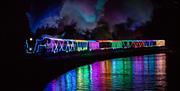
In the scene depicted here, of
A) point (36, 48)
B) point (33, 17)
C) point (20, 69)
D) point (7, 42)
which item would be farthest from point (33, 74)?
point (33, 17)

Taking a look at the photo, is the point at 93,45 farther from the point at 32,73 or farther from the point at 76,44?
the point at 32,73

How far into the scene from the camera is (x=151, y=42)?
73625 mm

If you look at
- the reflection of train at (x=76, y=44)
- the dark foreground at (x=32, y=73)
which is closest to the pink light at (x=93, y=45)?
the reflection of train at (x=76, y=44)

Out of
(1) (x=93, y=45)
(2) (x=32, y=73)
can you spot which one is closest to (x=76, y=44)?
(1) (x=93, y=45)

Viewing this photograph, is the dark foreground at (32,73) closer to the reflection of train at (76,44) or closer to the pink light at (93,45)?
the reflection of train at (76,44)

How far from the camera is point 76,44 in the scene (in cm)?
4778

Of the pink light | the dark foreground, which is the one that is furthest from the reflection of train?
the dark foreground

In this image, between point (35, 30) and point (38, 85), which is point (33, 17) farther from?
point (38, 85)

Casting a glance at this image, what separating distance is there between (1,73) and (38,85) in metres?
1.51

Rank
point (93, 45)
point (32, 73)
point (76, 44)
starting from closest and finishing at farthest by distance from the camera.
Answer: point (32, 73), point (76, 44), point (93, 45)

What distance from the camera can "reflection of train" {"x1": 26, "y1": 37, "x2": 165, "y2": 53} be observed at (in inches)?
1448

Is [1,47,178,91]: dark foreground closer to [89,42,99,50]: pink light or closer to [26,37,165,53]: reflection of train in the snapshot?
[26,37,165,53]: reflection of train

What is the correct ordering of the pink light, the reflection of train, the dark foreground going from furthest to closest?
the pink light, the reflection of train, the dark foreground

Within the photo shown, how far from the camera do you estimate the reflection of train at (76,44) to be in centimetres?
3678
